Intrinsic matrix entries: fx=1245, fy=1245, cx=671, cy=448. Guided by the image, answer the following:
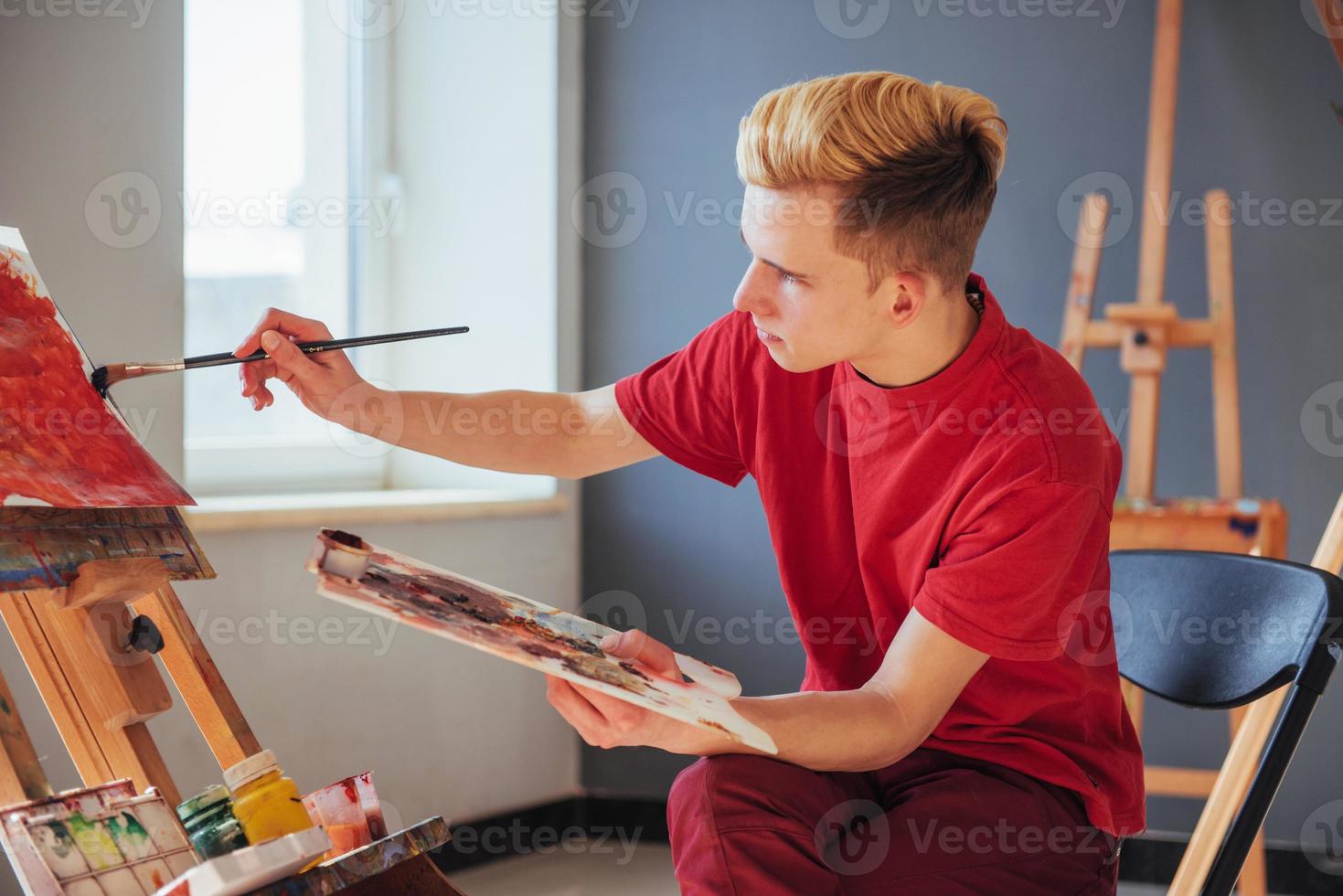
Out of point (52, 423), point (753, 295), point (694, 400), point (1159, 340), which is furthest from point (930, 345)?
point (1159, 340)

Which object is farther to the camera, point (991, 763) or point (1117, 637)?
point (1117, 637)

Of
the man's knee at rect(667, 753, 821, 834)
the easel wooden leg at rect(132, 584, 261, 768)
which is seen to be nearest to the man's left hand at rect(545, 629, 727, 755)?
the man's knee at rect(667, 753, 821, 834)

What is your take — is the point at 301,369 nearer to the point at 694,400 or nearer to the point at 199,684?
the point at 199,684

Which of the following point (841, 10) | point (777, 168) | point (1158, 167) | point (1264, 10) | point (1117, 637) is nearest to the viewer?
point (777, 168)

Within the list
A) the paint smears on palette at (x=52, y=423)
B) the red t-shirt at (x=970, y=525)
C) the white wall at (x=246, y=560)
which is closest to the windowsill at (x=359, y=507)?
the white wall at (x=246, y=560)

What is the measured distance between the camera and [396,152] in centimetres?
268

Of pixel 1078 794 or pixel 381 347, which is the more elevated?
pixel 381 347

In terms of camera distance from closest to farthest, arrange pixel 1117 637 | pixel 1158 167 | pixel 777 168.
A: 1. pixel 777 168
2. pixel 1117 637
3. pixel 1158 167

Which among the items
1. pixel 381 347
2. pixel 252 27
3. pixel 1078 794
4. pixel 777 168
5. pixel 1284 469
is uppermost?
pixel 252 27

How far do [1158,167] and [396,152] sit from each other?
1534mm

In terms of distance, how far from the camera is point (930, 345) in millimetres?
1286

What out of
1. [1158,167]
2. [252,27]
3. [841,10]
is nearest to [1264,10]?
[1158,167]

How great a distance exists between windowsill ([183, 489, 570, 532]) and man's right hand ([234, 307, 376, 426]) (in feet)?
2.08

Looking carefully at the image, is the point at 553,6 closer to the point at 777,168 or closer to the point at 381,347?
the point at 381,347
